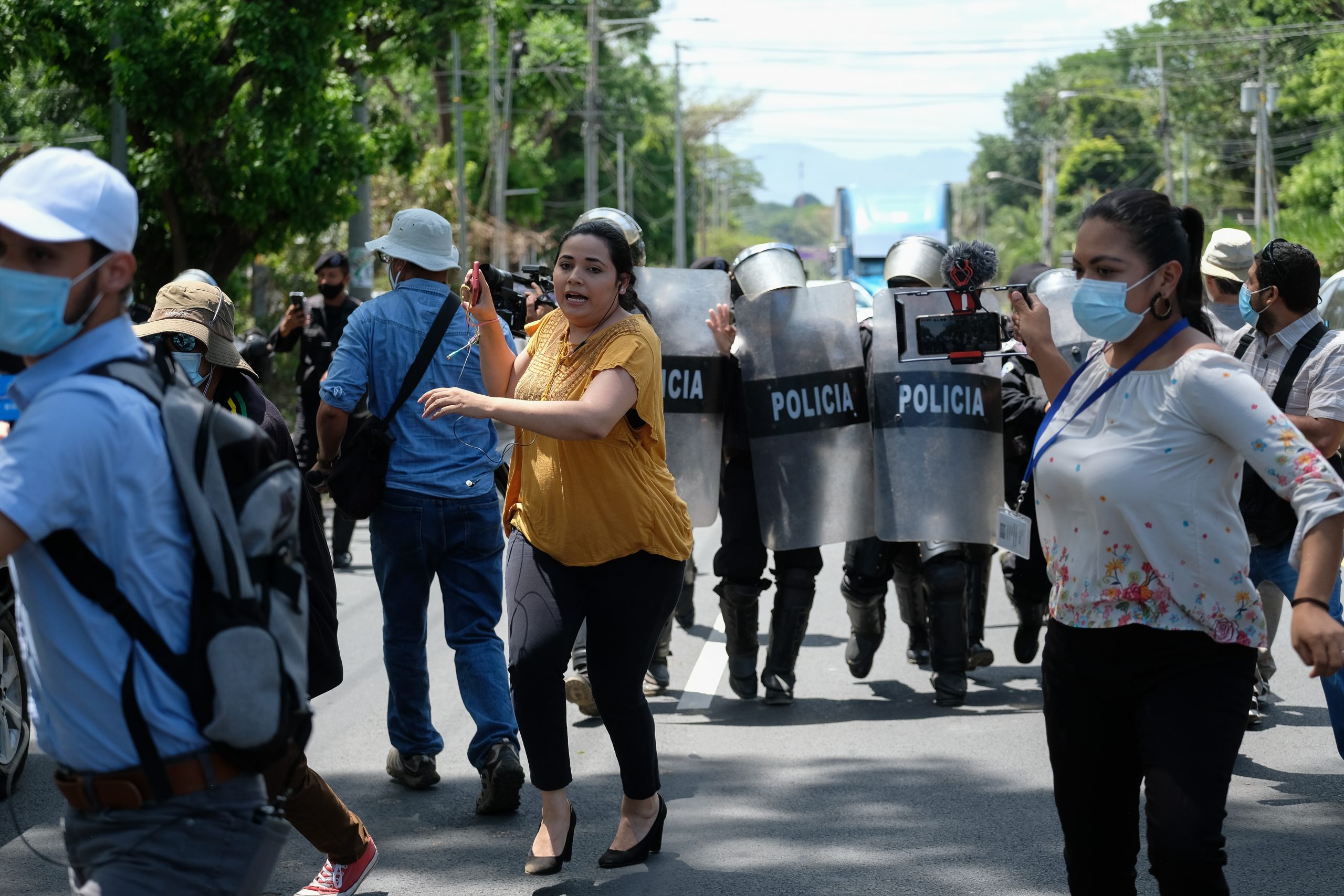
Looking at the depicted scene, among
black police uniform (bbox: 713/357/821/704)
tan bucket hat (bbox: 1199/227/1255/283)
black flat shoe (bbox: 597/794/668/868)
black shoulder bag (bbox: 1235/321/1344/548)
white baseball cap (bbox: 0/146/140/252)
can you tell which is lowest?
black flat shoe (bbox: 597/794/668/868)

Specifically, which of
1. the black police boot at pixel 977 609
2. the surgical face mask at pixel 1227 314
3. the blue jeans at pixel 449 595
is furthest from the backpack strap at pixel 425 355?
the surgical face mask at pixel 1227 314

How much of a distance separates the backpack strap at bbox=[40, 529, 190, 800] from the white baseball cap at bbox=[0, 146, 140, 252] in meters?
0.44

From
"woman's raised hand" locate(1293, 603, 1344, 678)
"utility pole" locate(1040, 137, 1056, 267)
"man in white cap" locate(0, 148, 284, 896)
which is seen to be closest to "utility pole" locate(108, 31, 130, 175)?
"man in white cap" locate(0, 148, 284, 896)

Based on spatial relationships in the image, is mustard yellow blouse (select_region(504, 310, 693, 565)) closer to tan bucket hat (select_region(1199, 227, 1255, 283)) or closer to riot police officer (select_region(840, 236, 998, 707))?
riot police officer (select_region(840, 236, 998, 707))

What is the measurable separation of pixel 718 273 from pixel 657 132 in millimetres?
53457

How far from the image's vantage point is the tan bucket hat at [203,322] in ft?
14.3

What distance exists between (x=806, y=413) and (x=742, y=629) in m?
0.98

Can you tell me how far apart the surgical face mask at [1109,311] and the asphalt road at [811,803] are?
1.80 metres

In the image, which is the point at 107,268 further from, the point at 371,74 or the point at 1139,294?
the point at 371,74

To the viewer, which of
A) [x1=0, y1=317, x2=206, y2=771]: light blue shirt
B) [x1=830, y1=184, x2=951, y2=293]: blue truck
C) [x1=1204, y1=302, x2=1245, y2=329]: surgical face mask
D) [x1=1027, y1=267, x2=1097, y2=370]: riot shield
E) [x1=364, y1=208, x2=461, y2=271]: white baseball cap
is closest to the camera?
[x1=0, y1=317, x2=206, y2=771]: light blue shirt

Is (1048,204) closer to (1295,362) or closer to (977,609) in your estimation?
(977,609)

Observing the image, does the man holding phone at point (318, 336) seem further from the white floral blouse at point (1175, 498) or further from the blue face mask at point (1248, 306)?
A: the white floral blouse at point (1175, 498)

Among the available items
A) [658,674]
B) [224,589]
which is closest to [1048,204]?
[658,674]

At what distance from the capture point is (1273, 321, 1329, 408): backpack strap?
519cm
